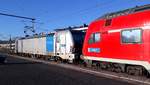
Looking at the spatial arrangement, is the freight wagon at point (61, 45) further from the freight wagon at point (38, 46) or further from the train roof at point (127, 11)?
the train roof at point (127, 11)

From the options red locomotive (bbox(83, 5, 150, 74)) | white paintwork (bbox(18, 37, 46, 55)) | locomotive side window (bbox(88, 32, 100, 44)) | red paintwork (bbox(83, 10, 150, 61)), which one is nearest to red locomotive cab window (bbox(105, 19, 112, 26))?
red locomotive (bbox(83, 5, 150, 74))

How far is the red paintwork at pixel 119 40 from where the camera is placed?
14352mm

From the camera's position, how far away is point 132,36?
15.2m

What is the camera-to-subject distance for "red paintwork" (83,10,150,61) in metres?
14.4

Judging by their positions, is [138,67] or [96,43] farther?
[96,43]

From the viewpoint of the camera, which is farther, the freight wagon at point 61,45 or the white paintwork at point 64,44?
the white paintwork at point 64,44

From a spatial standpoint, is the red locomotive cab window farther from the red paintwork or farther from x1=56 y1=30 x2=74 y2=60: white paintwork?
x1=56 y1=30 x2=74 y2=60: white paintwork

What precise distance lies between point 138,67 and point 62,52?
14.7 metres

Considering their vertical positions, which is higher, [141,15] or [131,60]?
[141,15]

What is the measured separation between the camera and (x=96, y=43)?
18.9 meters

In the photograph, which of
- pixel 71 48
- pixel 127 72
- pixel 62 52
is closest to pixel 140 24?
pixel 127 72

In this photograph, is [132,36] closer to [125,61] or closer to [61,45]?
[125,61]

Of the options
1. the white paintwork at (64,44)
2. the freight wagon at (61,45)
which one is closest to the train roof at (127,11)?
the freight wagon at (61,45)

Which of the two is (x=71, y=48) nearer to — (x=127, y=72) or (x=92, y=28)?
(x=92, y=28)
